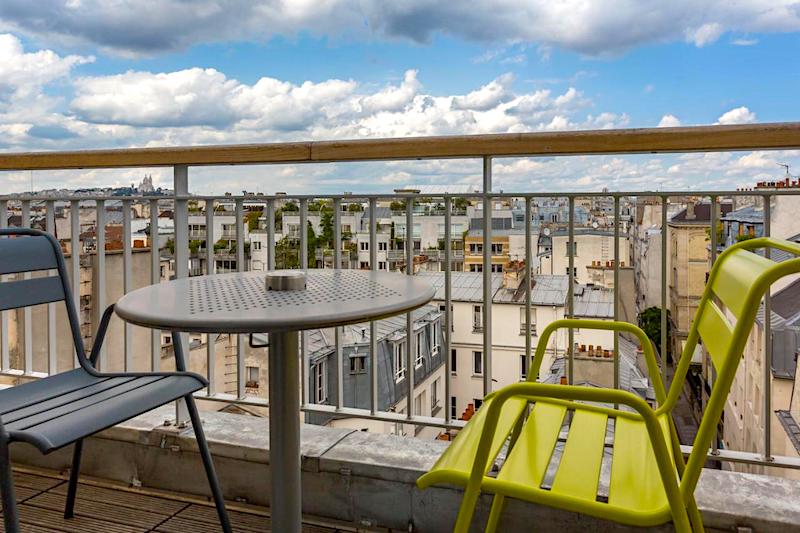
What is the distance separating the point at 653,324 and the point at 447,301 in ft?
2.45

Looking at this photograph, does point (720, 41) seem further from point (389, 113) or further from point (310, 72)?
point (310, 72)

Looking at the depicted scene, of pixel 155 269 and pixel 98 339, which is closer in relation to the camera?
pixel 98 339

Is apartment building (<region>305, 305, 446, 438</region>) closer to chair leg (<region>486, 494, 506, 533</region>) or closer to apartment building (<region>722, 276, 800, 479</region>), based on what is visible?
chair leg (<region>486, 494, 506, 533</region>)

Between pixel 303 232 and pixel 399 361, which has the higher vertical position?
pixel 303 232

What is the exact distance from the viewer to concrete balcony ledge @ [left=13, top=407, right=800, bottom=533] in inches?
69.7

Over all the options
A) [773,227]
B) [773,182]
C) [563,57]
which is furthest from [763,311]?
[563,57]

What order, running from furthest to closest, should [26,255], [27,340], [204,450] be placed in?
[27,340], [26,255], [204,450]

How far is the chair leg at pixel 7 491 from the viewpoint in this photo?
138 cm

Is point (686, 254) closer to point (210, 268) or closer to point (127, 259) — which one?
point (210, 268)

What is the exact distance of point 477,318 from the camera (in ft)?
7.33

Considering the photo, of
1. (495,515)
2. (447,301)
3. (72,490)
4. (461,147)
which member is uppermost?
(461,147)

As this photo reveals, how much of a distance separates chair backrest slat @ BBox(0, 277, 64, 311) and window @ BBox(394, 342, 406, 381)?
129 cm

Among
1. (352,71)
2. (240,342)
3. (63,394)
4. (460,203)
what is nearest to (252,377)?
(240,342)

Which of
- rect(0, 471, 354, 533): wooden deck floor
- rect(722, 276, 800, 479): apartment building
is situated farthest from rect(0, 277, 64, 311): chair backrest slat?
rect(722, 276, 800, 479): apartment building
